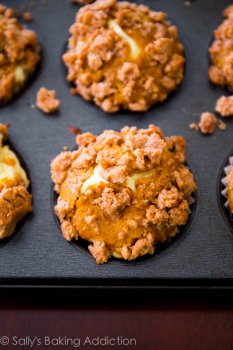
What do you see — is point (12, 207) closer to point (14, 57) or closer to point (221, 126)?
point (14, 57)

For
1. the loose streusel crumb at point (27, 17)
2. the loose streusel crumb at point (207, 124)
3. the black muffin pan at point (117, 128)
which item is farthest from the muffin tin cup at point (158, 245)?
the loose streusel crumb at point (27, 17)

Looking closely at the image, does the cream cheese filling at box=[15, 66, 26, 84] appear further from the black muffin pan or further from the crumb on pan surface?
the crumb on pan surface

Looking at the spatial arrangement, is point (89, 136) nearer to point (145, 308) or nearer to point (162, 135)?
point (162, 135)

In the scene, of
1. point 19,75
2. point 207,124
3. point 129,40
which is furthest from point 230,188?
point 19,75

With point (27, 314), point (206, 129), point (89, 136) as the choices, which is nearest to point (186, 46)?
point (206, 129)

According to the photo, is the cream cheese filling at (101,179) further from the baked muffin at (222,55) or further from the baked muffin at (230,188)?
the baked muffin at (222,55)

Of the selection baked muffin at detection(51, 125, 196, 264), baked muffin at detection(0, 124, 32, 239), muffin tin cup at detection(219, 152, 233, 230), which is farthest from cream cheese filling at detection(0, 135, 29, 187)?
muffin tin cup at detection(219, 152, 233, 230)
